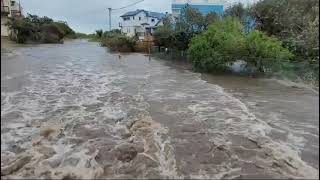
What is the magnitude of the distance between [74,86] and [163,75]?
5933 mm

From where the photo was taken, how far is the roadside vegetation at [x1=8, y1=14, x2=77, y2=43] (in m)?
53.5

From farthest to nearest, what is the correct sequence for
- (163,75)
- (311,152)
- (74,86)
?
(163,75), (74,86), (311,152)

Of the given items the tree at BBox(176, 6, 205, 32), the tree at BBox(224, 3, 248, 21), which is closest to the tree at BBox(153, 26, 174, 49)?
the tree at BBox(176, 6, 205, 32)

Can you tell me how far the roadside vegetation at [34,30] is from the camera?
53469 mm

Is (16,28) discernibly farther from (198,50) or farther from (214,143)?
(214,143)

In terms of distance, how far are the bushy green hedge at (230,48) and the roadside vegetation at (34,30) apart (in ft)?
94.1

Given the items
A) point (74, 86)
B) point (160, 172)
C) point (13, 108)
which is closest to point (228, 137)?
point (160, 172)

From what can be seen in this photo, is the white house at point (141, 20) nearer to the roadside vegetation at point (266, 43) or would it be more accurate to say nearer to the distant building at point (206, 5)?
the distant building at point (206, 5)

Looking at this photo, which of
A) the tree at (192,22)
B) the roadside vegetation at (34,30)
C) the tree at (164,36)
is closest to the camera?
the tree at (164,36)

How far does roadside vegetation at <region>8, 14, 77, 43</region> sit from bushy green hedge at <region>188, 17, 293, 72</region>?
28.7 metres

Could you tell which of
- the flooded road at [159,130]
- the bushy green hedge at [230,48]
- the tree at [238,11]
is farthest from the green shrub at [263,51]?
the tree at [238,11]

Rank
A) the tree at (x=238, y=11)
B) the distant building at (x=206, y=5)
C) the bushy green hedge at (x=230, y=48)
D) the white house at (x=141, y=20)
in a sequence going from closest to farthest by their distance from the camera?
the bushy green hedge at (x=230, y=48) < the tree at (x=238, y=11) < the distant building at (x=206, y=5) < the white house at (x=141, y=20)

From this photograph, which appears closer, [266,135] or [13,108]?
[266,135]

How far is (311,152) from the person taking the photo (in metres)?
9.69
